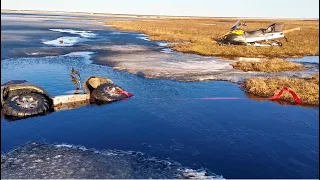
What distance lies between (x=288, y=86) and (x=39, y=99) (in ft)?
50.8

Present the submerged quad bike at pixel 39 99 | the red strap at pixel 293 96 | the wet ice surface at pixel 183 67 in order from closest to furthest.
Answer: the submerged quad bike at pixel 39 99 → the red strap at pixel 293 96 → the wet ice surface at pixel 183 67

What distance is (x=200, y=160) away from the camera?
36.7ft

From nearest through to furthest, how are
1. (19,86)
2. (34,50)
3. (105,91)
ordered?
(19,86) < (105,91) < (34,50)

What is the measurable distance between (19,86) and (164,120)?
766 cm

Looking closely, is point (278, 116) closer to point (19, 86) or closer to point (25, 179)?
point (25, 179)

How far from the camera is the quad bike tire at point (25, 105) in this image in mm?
15086

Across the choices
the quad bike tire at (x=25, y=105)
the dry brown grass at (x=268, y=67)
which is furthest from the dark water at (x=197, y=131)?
the dry brown grass at (x=268, y=67)

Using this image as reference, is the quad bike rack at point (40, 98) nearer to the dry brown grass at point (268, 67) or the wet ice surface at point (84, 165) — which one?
the wet ice surface at point (84, 165)

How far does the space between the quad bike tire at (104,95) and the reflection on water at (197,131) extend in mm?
548

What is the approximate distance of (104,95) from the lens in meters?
18.3

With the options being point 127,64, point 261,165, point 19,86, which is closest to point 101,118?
point 19,86

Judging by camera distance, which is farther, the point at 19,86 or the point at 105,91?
the point at 105,91

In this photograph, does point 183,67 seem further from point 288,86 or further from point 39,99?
point 39,99

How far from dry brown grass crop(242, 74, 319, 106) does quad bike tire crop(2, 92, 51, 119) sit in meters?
12.6
